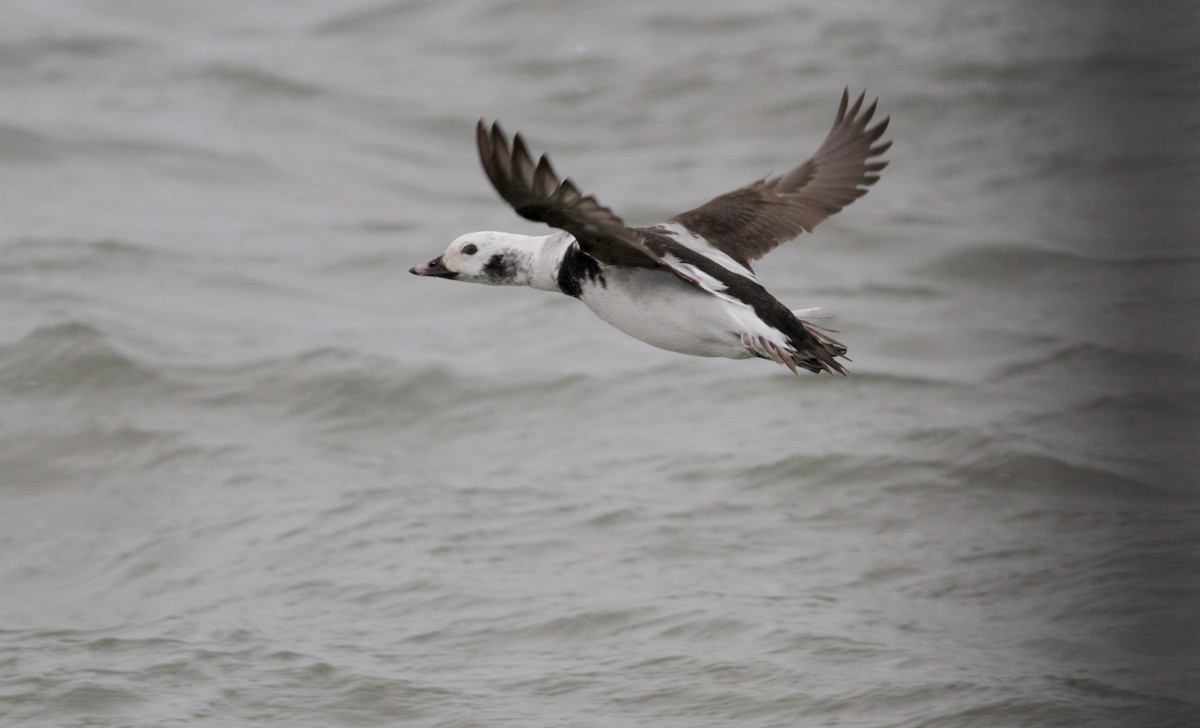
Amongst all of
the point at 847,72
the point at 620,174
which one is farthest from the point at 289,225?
the point at 847,72

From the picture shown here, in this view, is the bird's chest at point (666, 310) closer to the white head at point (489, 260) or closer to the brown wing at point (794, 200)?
the white head at point (489, 260)

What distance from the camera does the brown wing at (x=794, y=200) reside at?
487 cm

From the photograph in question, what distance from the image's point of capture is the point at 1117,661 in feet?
17.4

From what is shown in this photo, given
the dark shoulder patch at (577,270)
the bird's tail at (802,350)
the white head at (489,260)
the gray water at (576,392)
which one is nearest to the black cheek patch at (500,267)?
the white head at (489,260)

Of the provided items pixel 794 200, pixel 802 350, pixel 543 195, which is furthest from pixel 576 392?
pixel 543 195

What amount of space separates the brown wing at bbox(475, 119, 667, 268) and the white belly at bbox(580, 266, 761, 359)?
326 mm

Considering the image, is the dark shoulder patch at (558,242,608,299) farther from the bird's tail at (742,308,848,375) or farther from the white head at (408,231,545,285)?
the bird's tail at (742,308,848,375)

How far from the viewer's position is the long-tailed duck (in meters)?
3.56

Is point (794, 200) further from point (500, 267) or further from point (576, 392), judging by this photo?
A: point (576, 392)

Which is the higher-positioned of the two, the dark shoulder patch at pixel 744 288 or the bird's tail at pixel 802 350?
the dark shoulder patch at pixel 744 288

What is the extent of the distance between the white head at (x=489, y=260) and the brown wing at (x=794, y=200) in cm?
64

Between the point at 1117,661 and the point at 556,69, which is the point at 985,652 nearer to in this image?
the point at 1117,661

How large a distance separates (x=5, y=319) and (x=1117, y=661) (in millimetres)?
6069

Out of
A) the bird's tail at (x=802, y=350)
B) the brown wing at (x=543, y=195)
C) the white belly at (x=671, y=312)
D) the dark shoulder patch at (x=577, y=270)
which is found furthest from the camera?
the dark shoulder patch at (x=577, y=270)
